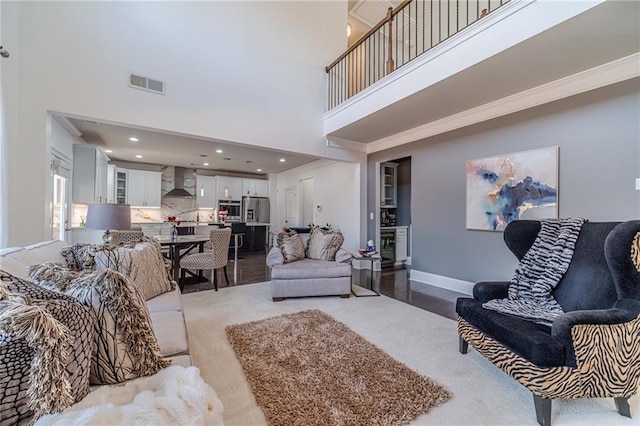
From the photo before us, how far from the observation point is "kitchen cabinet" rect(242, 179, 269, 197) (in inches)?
347

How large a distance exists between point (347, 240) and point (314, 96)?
3052 millimetres

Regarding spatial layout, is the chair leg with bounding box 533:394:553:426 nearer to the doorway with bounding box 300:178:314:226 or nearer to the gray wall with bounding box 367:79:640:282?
the gray wall with bounding box 367:79:640:282

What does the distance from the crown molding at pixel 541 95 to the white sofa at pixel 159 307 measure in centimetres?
424

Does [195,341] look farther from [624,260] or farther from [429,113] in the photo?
[429,113]

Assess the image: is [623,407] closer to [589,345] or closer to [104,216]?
[589,345]

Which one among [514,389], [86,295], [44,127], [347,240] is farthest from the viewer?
[347,240]

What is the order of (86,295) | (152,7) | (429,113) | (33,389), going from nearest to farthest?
(33,389) → (86,295) → (152,7) → (429,113)

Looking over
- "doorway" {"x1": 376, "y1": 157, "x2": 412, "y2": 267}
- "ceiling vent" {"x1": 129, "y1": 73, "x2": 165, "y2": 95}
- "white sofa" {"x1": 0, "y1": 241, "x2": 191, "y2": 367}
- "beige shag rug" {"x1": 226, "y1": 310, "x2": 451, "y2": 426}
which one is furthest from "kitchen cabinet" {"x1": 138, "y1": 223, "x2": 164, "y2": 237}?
"beige shag rug" {"x1": 226, "y1": 310, "x2": 451, "y2": 426}

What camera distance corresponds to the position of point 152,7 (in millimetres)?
3453

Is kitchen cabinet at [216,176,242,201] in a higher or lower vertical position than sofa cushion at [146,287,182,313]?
higher

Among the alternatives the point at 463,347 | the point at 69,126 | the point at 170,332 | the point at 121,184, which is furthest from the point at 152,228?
the point at 463,347

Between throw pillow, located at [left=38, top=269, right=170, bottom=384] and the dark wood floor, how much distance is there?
2.95 m

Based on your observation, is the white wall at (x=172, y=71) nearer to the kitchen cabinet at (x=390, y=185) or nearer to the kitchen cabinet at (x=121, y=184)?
the kitchen cabinet at (x=390, y=185)

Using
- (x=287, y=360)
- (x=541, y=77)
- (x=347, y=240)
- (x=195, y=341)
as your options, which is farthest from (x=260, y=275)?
(x=541, y=77)
